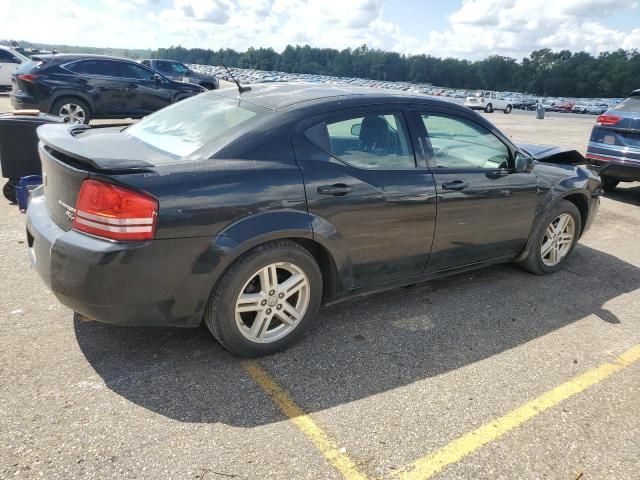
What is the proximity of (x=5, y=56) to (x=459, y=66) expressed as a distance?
142m

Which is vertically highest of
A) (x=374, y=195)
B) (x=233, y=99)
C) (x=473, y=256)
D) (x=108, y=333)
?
(x=233, y=99)

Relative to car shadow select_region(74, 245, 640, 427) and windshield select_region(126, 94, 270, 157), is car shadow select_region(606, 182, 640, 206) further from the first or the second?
windshield select_region(126, 94, 270, 157)

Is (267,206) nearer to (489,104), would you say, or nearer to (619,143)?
(619,143)

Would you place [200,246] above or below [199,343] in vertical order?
above

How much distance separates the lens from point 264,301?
2.94 meters

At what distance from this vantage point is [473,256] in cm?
397

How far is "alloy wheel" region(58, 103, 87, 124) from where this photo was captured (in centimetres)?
1039

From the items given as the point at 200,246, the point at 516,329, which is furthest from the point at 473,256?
the point at 200,246

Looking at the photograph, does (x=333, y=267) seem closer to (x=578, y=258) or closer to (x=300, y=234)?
(x=300, y=234)

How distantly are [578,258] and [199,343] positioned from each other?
13.3ft

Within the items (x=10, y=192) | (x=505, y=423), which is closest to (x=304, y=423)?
(x=505, y=423)

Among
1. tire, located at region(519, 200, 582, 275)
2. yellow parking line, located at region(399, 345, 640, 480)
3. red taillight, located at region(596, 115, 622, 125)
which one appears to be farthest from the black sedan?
red taillight, located at region(596, 115, 622, 125)

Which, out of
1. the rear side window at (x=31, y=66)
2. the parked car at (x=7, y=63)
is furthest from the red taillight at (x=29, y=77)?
the parked car at (x=7, y=63)

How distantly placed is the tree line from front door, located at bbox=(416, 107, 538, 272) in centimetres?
11852
